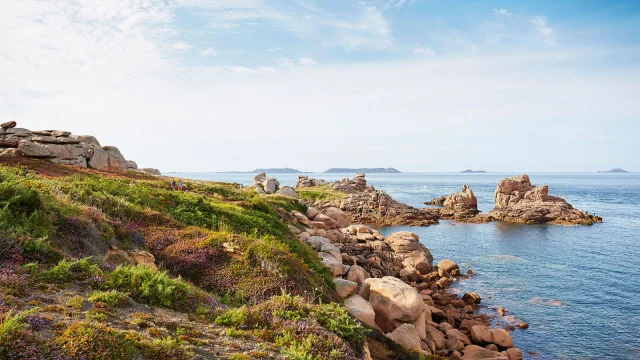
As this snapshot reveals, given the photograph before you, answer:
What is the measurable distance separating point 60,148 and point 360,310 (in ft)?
117

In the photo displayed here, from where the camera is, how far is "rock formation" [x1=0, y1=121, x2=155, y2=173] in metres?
34.6

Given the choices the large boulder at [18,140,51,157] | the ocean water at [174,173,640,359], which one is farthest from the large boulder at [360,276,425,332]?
the large boulder at [18,140,51,157]

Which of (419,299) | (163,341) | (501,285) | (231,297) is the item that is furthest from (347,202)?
(163,341)

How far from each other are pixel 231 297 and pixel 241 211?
14.3 meters

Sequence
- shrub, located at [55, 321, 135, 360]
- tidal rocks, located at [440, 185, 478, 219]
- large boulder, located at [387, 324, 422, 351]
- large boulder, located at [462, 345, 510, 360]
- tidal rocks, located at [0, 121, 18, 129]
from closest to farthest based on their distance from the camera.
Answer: shrub, located at [55, 321, 135, 360] → large boulder, located at [387, 324, 422, 351] → large boulder, located at [462, 345, 510, 360] → tidal rocks, located at [0, 121, 18, 129] → tidal rocks, located at [440, 185, 478, 219]

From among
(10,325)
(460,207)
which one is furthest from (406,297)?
(460,207)

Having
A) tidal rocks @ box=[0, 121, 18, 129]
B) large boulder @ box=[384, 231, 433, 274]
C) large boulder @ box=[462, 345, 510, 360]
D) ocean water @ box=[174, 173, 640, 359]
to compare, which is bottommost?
ocean water @ box=[174, 173, 640, 359]

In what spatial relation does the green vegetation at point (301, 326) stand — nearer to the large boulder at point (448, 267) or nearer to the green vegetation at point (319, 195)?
the large boulder at point (448, 267)

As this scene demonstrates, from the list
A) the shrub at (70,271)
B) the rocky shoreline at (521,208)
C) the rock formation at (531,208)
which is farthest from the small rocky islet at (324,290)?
the rock formation at (531,208)

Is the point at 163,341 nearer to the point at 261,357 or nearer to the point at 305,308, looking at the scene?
the point at 261,357

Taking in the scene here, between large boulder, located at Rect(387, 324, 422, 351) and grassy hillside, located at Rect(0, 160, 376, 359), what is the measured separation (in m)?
2.82

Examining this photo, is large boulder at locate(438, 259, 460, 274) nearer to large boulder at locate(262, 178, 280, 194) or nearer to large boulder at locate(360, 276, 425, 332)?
large boulder at locate(360, 276, 425, 332)

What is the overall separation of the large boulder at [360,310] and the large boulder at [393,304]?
1.46m

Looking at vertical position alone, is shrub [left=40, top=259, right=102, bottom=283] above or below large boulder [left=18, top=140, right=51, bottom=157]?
below
